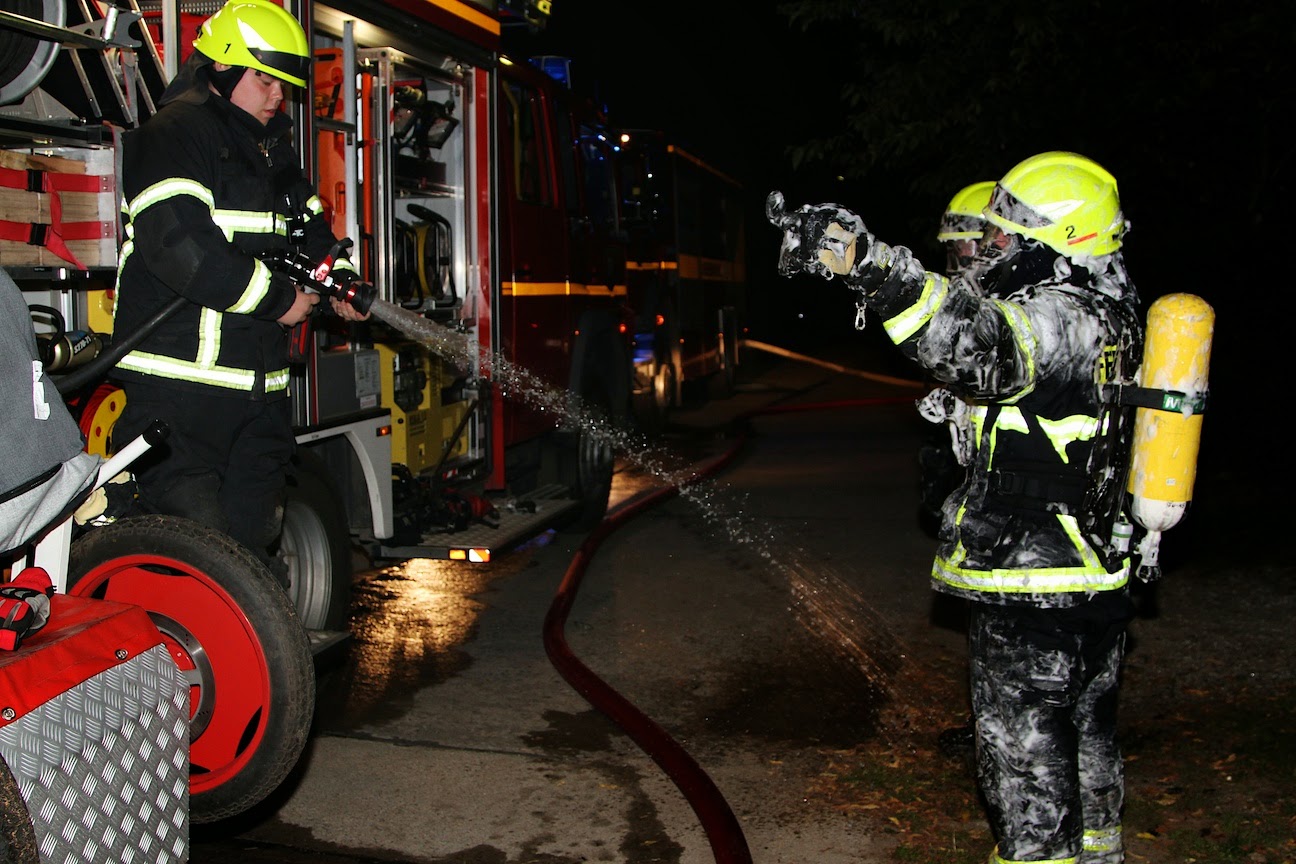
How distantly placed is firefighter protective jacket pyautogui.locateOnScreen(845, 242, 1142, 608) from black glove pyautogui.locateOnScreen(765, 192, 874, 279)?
15.5 inches

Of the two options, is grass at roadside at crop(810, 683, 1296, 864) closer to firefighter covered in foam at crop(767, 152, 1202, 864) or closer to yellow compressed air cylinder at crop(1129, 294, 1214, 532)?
firefighter covered in foam at crop(767, 152, 1202, 864)

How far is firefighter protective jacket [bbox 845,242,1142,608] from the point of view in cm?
297

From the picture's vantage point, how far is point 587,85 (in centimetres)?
2336

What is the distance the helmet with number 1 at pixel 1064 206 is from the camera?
10.2 ft

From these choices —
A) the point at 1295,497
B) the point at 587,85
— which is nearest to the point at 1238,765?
the point at 1295,497

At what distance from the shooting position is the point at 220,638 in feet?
11.2

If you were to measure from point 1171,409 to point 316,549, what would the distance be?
3397mm

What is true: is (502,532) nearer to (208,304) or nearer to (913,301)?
(208,304)

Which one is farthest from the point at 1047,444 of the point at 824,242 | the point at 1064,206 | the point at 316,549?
the point at 316,549

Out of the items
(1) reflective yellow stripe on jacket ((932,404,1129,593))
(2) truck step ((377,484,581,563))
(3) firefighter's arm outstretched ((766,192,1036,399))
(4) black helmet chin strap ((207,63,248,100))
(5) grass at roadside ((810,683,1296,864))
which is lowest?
(5) grass at roadside ((810,683,1296,864))

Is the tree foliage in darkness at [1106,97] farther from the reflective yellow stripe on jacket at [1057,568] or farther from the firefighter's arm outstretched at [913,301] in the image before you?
the firefighter's arm outstretched at [913,301]

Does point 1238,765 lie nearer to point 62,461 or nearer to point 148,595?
point 148,595

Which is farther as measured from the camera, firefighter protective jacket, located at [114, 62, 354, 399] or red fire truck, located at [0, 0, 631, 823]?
firefighter protective jacket, located at [114, 62, 354, 399]

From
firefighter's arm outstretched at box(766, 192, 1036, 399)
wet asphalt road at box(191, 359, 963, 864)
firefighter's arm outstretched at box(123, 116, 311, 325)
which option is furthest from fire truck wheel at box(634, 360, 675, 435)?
firefighter's arm outstretched at box(766, 192, 1036, 399)
